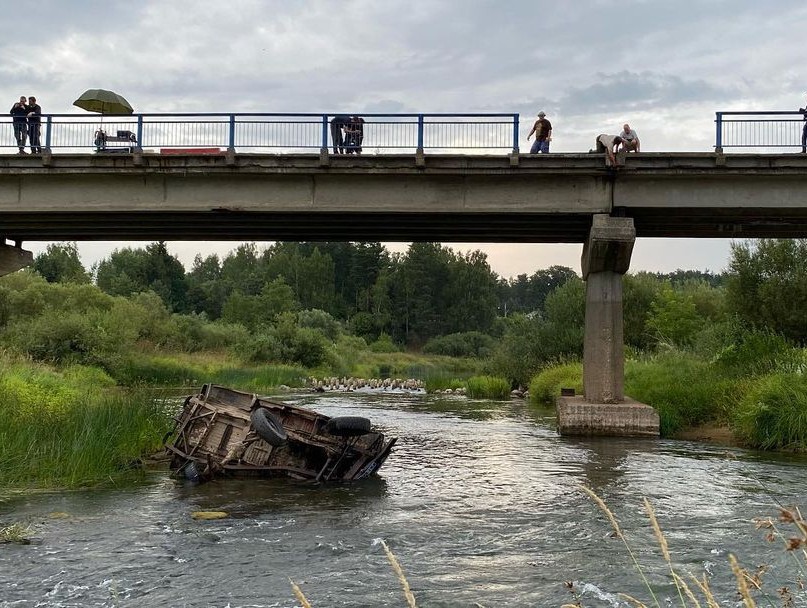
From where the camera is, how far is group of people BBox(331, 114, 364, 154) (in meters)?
24.2

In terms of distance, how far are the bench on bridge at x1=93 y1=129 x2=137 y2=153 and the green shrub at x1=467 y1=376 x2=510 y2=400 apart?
19.2m

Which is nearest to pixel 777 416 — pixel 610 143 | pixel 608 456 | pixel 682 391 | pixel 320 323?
pixel 608 456

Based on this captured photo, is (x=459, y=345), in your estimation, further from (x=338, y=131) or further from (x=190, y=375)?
(x=338, y=131)

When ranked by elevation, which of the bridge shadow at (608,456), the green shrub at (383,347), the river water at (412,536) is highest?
the river water at (412,536)

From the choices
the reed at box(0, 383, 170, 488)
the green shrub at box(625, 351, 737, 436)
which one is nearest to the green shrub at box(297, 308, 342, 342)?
the green shrub at box(625, 351, 737, 436)

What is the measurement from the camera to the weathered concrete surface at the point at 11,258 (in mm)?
28609

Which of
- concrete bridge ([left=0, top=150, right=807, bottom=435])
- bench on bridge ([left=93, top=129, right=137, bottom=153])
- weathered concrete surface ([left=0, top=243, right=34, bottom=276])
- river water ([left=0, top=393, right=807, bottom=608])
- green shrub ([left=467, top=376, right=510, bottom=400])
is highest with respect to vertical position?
bench on bridge ([left=93, top=129, right=137, bottom=153])

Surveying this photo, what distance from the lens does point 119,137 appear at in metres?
24.6

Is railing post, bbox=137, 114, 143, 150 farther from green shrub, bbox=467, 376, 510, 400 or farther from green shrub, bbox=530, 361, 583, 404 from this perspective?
green shrub, bbox=467, 376, 510, 400

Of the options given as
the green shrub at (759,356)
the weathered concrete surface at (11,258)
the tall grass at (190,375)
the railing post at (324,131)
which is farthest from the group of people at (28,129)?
the green shrub at (759,356)

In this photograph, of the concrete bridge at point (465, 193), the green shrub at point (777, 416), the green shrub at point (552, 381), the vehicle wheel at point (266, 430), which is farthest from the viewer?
the green shrub at point (552, 381)

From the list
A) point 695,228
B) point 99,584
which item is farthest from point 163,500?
point 695,228

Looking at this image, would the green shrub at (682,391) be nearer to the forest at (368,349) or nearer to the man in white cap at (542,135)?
the forest at (368,349)

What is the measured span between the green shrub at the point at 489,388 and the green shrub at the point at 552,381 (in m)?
1.91
